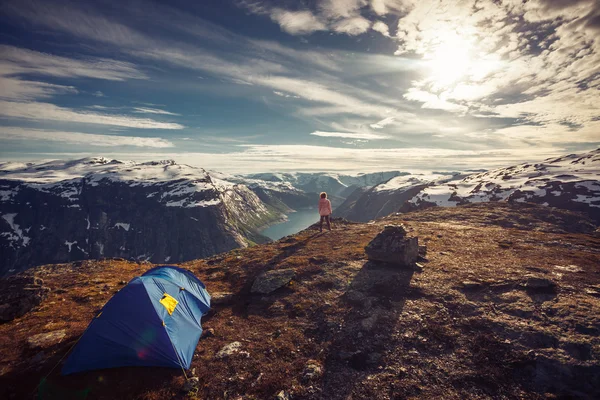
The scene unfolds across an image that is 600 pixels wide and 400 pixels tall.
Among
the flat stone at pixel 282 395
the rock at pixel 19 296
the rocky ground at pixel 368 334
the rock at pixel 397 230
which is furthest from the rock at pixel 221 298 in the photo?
the rock at pixel 397 230

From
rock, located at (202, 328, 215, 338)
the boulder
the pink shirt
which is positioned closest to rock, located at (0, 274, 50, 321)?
rock, located at (202, 328, 215, 338)

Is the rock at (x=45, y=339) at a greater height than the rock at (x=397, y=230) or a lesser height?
lesser

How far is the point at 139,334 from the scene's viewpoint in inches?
436

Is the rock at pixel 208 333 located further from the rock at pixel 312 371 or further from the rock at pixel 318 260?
the rock at pixel 318 260

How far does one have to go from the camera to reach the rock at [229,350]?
11758 millimetres

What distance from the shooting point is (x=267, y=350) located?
1202 cm

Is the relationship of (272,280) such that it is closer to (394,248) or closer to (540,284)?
(394,248)

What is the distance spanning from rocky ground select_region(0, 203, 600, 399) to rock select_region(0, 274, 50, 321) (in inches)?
23.8

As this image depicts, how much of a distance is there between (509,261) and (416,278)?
8.09m

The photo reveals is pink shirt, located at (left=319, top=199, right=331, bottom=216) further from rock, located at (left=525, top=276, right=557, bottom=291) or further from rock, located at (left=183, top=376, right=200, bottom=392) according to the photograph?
rock, located at (left=183, top=376, right=200, bottom=392)

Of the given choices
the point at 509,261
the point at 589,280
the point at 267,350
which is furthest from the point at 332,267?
the point at 589,280

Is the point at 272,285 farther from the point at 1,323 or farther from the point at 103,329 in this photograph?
the point at 1,323

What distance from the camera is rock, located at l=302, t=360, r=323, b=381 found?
34.0ft

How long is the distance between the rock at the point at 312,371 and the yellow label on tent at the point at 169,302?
276 inches
